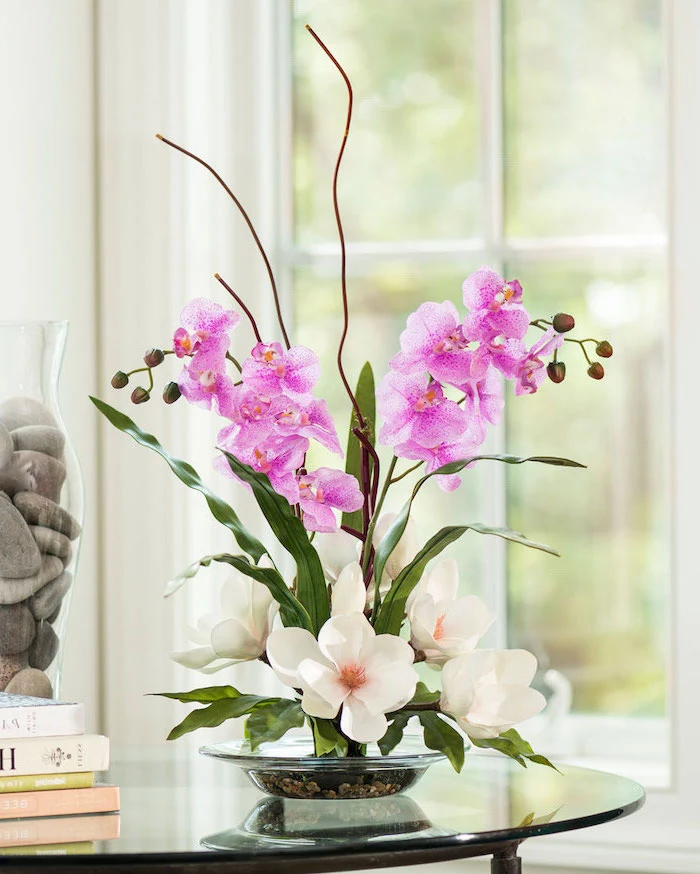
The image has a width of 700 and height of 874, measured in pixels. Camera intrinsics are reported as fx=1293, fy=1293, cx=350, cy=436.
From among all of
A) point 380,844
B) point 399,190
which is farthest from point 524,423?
point 380,844

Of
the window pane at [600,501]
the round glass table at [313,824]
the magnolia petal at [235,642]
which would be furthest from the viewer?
the window pane at [600,501]

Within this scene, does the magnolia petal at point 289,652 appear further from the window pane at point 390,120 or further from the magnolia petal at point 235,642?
the window pane at point 390,120

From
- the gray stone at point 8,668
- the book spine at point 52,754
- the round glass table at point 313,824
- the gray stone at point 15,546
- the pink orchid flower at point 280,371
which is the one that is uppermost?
the pink orchid flower at point 280,371

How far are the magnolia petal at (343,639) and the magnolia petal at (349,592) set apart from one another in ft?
0.11

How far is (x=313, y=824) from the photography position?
1.01 meters

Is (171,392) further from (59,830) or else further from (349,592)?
(59,830)

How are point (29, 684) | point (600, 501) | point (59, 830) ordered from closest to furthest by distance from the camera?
point (59, 830) → point (29, 684) → point (600, 501)

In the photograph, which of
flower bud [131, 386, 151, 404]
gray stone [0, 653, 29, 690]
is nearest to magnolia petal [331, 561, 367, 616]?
flower bud [131, 386, 151, 404]

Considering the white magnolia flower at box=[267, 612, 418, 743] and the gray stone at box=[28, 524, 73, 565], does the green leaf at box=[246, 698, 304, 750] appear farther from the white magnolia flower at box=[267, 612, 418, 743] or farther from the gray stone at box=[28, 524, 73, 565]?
the gray stone at box=[28, 524, 73, 565]

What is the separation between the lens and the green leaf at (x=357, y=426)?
3.84ft

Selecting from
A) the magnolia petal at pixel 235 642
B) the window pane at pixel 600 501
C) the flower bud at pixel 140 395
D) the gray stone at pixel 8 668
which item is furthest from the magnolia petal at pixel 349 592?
the window pane at pixel 600 501

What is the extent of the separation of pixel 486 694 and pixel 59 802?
357 mm

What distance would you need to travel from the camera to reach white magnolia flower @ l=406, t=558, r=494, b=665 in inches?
43.4

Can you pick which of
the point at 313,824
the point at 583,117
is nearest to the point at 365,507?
the point at 313,824
